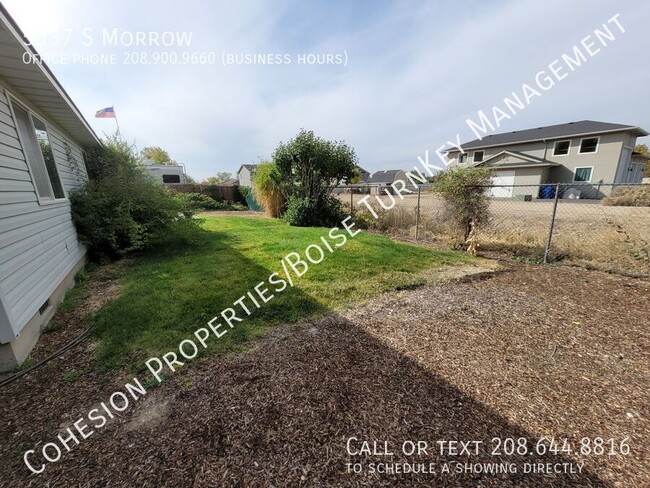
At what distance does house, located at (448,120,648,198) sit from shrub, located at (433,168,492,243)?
576 inches

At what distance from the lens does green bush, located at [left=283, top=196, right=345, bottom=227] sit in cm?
1027

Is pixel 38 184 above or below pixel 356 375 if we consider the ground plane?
above

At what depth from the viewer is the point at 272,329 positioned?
3.08 metres

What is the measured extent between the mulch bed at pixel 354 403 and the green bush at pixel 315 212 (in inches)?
289

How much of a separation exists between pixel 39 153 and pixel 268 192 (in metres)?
9.07

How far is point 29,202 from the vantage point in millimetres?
3533

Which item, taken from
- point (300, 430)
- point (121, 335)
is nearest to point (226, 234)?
point (121, 335)

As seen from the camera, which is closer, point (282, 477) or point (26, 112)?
point (282, 477)

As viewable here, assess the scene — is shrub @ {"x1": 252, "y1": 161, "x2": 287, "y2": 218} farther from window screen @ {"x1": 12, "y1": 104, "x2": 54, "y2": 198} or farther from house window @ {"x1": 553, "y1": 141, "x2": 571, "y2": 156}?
house window @ {"x1": 553, "y1": 141, "x2": 571, "y2": 156}

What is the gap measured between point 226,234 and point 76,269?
3.94 m

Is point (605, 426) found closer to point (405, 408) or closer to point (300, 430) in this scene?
point (405, 408)

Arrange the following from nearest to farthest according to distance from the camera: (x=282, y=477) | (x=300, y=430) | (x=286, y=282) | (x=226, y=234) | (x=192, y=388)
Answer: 1. (x=282, y=477)
2. (x=300, y=430)
3. (x=192, y=388)
4. (x=286, y=282)
5. (x=226, y=234)

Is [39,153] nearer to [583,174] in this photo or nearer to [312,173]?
[312,173]

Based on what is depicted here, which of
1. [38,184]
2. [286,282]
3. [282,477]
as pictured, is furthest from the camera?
[286,282]
